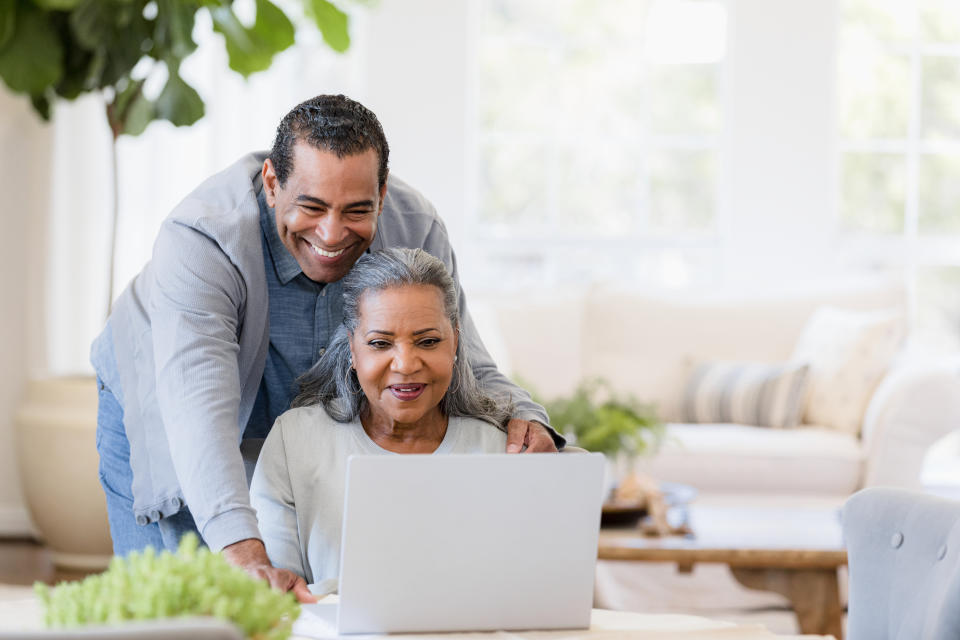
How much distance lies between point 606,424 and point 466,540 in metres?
1.99

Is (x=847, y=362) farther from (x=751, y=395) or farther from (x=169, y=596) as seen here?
(x=169, y=596)

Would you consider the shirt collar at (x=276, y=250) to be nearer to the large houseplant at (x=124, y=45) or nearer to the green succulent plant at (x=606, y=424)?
the green succulent plant at (x=606, y=424)

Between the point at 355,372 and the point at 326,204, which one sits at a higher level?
the point at 326,204

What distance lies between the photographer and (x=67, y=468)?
3.60 metres

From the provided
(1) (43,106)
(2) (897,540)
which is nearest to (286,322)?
(2) (897,540)

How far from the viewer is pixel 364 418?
1785mm

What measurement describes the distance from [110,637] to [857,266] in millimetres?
5020

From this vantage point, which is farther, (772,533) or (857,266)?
(857,266)

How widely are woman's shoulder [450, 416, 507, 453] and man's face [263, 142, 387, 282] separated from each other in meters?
0.32

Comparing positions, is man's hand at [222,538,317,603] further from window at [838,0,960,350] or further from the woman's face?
window at [838,0,960,350]

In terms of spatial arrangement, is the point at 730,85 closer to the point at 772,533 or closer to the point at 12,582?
the point at 772,533

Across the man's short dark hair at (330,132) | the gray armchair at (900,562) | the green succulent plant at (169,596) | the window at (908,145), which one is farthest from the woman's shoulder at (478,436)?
the window at (908,145)

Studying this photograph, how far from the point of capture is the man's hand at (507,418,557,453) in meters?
1.70

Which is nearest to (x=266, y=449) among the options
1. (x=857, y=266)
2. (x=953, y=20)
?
(x=857, y=266)
